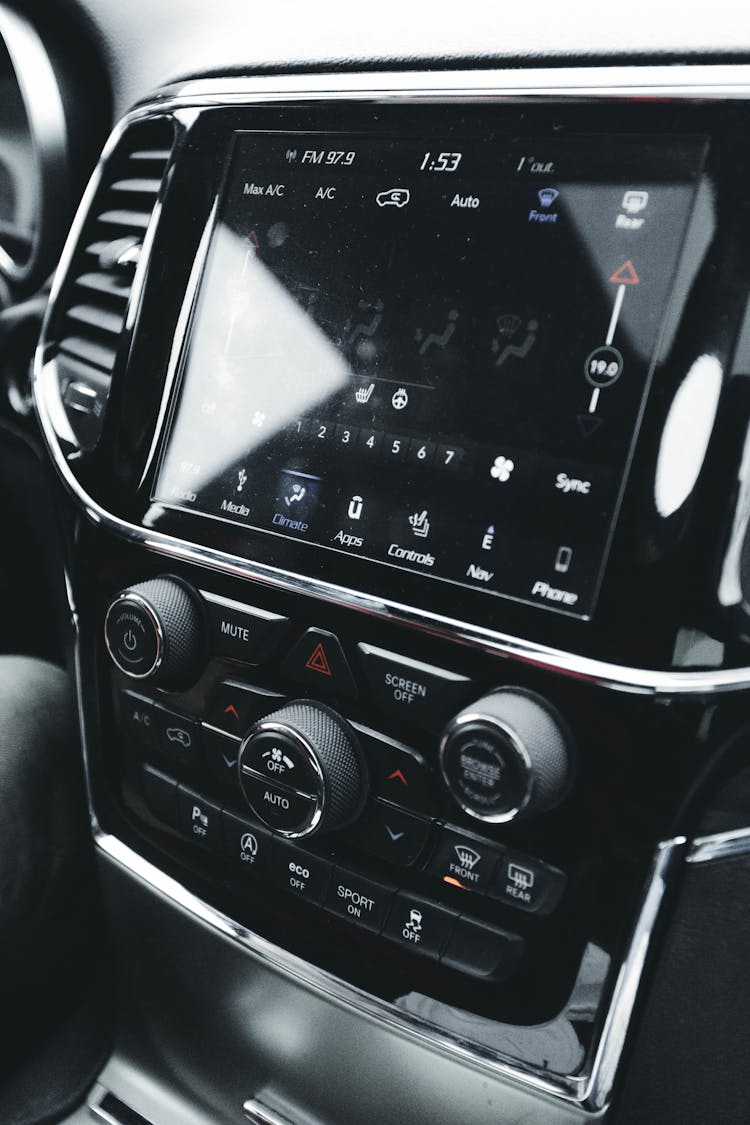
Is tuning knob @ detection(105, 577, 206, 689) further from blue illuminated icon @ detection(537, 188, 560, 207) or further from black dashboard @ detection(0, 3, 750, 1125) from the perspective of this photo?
blue illuminated icon @ detection(537, 188, 560, 207)

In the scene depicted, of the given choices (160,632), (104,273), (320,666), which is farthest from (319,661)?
(104,273)

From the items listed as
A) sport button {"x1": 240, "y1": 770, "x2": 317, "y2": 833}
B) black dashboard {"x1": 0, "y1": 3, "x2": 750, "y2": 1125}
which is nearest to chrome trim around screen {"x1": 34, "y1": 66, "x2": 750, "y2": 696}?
black dashboard {"x1": 0, "y1": 3, "x2": 750, "y2": 1125}

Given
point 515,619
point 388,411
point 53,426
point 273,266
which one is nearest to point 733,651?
point 515,619

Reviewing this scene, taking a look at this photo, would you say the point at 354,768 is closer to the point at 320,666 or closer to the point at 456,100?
the point at 320,666

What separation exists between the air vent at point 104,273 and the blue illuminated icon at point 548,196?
338 mm

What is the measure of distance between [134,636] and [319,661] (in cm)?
14

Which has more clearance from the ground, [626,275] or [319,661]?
[626,275]

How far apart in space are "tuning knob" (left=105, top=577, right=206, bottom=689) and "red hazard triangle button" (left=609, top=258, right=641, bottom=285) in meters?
0.34

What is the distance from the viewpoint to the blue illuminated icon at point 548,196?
Answer: 55cm

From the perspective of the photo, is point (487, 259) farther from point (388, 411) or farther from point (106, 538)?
point (106, 538)

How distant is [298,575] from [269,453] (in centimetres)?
8

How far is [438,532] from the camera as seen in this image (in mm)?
577

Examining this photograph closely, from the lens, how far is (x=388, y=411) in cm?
60

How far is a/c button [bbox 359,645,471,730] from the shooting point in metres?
0.57
